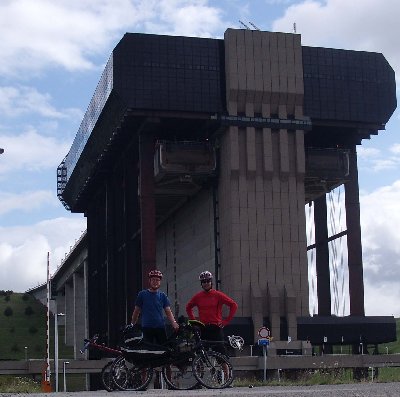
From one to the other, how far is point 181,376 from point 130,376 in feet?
2.76

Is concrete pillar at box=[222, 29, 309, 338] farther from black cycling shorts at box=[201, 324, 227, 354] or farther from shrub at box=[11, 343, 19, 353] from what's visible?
shrub at box=[11, 343, 19, 353]

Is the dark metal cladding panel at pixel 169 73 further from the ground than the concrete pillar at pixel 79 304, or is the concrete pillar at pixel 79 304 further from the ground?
the dark metal cladding panel at pixel 169 73

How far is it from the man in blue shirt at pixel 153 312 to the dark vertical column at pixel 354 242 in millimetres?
59619

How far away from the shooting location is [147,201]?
237 ft

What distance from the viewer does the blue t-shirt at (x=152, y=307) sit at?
15672 mm

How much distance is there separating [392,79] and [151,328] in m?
64.6

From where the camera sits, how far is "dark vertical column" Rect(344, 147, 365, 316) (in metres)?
74.3

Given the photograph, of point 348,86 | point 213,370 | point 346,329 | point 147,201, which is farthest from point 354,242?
point 213,370

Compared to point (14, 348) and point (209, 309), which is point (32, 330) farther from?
point (209, 309)

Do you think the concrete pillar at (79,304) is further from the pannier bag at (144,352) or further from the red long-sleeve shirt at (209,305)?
the pannier bag at (144,352)

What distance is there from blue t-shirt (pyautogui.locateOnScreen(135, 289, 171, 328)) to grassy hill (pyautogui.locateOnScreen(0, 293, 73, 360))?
105936 millimetres

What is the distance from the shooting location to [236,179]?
7094 cm

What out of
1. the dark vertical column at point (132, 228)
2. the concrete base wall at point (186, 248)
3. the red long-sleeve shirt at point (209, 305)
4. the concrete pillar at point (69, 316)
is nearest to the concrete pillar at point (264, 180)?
the concrete base wall at point (186, 248)

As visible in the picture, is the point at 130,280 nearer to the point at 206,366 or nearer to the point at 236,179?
the point at 236,179
